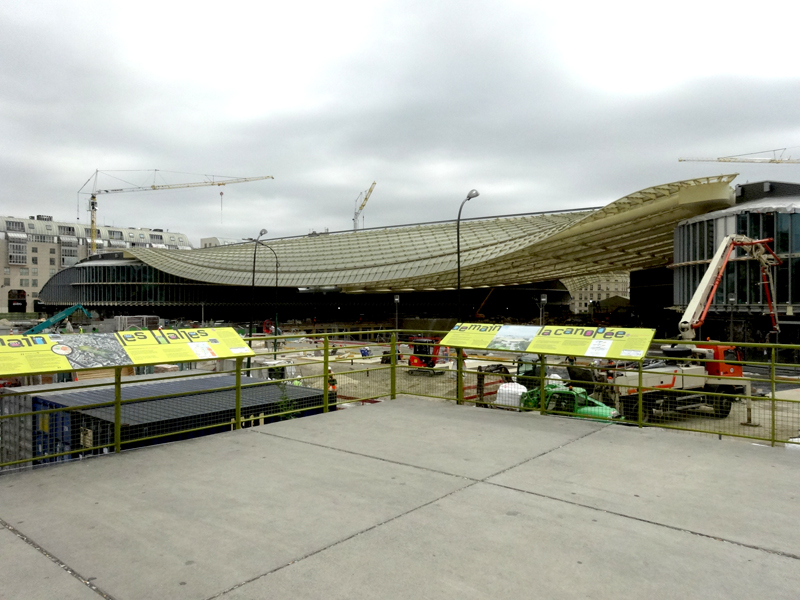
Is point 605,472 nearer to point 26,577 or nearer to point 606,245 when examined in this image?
point 26,577

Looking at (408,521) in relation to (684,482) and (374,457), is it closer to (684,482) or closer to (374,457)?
(374,457)

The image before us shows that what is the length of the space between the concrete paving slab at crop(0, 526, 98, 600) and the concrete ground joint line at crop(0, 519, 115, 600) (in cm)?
2

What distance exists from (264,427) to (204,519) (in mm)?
4199

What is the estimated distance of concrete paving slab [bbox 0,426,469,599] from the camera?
4.47 m

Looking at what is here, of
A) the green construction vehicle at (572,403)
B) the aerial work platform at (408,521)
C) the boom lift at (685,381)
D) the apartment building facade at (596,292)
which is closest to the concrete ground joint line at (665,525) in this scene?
the aerial work platform at (408,521)

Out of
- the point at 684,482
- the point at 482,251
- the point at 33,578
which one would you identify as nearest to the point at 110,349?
the point at 33,578

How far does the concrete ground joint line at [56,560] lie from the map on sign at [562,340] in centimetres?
722

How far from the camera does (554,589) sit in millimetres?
4094

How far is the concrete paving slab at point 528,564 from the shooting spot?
407 cm

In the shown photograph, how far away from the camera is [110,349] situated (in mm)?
7773

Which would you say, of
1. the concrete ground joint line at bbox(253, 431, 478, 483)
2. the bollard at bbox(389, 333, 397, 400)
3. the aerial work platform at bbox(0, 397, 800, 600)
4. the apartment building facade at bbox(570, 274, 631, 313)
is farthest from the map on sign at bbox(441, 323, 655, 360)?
the apartment building facade at bbox(570, 274, 631, 313)

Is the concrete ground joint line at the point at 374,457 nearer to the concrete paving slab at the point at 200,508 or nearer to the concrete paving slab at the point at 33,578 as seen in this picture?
the concrete paving slab at the point at 200,508

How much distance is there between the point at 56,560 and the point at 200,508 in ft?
4.49

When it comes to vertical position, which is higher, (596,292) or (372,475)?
(596,292)
